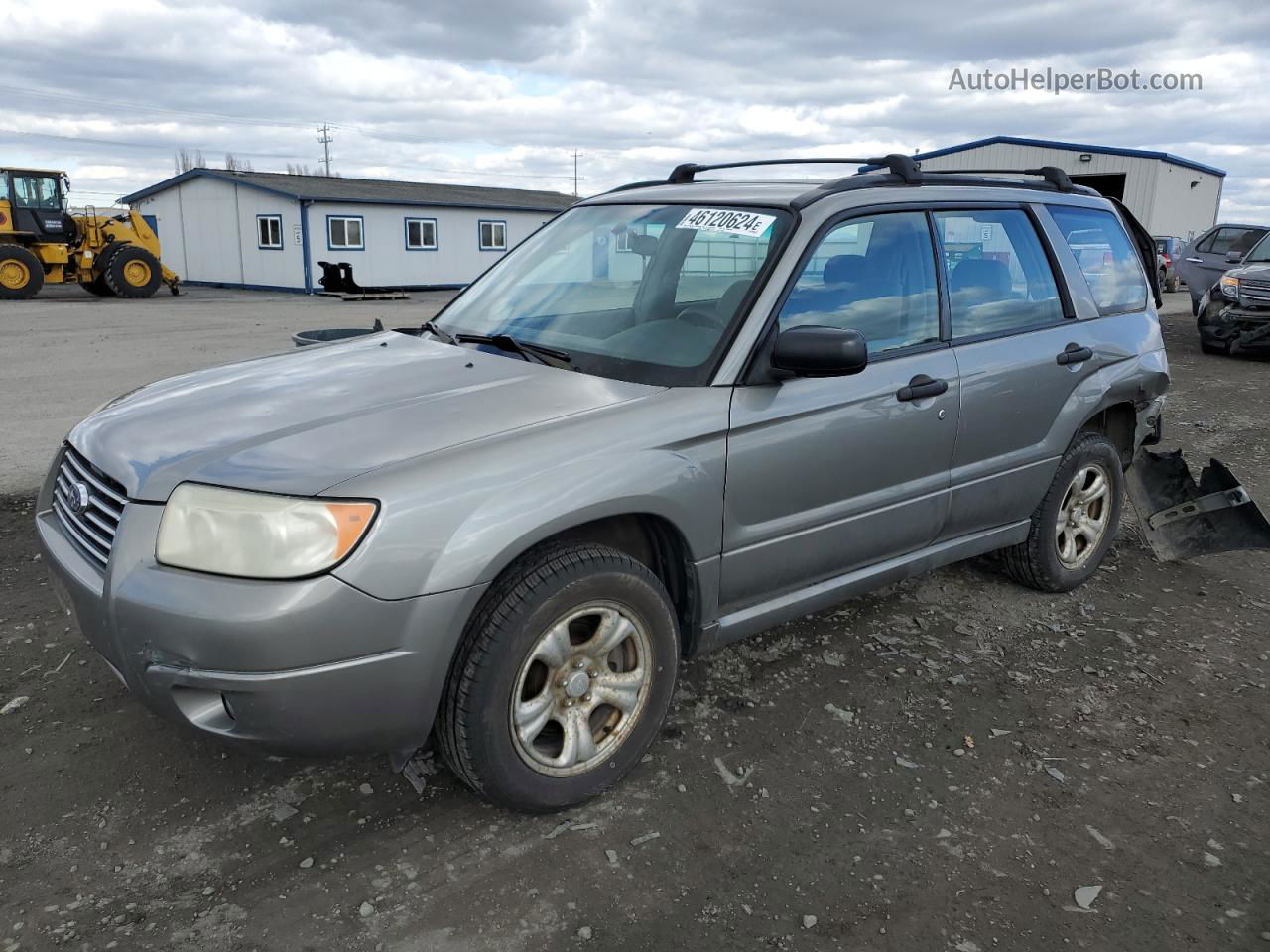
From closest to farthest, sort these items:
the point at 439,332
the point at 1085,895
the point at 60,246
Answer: the point at 1085,895 < the point at 439,332 < the point at 60,246

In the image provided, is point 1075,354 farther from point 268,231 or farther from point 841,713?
point 268,231

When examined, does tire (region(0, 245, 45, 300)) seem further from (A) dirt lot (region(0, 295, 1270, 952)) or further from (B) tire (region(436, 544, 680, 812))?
(B) tire (region(436, 544, 680, 812))

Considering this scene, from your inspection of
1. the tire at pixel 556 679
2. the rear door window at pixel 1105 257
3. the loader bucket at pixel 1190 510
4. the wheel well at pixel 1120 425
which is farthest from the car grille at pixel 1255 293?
the tire at pixel 556 679

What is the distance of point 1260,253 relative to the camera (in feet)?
46.3

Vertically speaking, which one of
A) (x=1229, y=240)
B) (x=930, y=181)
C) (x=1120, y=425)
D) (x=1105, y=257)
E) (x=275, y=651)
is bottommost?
(x=275, y=651)

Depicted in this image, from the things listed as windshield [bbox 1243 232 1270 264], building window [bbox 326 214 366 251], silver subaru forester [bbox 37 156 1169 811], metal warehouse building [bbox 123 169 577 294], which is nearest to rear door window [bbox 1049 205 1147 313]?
silver subaru forester [bbox 37 156 1169 811]

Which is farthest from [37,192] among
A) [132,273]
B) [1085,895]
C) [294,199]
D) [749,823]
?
[1085,895]

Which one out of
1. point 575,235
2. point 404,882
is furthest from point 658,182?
point 404,882

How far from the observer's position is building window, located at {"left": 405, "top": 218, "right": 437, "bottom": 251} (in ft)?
103

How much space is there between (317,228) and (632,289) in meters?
28.3

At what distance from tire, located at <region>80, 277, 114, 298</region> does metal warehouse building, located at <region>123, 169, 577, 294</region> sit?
4.98 metres

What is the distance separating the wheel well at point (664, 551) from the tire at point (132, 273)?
1052 inches

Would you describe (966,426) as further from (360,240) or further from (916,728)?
(360,240)

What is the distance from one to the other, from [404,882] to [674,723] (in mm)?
1115
